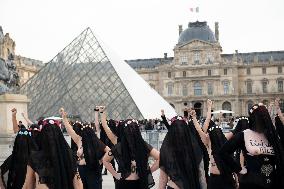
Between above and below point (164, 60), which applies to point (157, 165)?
below

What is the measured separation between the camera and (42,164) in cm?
354

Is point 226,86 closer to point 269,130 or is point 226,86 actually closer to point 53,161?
point 269,130

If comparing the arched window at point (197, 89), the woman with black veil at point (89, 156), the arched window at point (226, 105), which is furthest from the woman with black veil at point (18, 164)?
the arched window at point (197, 89)

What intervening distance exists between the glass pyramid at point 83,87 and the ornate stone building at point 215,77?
39.0 meters

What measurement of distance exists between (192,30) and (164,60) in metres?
6.66

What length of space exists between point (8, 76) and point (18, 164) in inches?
366

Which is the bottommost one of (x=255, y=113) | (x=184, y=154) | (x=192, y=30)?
(x=184, y=154)

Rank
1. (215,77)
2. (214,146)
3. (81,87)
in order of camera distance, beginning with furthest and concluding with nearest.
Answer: (215,77), (81,87), (214,146)

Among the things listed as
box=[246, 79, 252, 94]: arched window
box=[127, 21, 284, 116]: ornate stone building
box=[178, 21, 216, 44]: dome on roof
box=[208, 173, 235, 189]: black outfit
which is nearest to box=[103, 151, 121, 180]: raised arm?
box=[208, 173, 235, 189]: black outfit

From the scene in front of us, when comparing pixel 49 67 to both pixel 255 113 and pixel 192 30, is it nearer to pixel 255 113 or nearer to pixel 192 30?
pixel 255 113

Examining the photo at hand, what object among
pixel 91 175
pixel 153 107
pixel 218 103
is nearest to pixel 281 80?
pixel 218 103

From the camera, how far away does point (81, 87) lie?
29.3 m

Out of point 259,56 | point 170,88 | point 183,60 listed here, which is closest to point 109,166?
point 183,60

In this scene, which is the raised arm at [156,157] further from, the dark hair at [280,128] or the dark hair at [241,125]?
the dark hair at [241,125]
